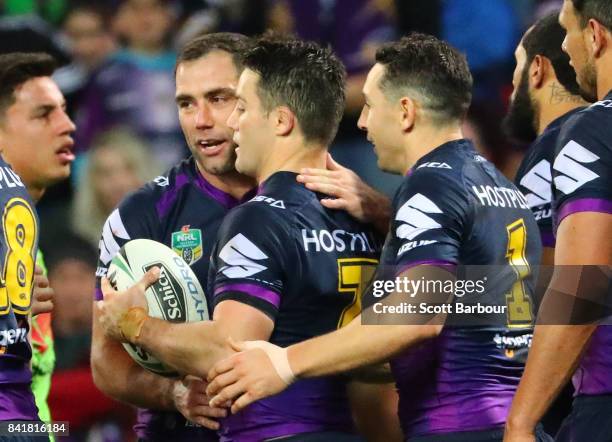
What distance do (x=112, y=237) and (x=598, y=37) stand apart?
2140 mm

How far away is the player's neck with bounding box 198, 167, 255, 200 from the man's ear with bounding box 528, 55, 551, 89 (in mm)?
1406

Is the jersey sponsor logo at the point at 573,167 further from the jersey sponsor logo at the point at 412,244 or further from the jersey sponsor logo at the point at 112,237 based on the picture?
the jersey sponsor logo at the point at 112,237

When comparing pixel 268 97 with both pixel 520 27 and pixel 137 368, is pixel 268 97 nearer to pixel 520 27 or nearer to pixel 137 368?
pixel 137 368

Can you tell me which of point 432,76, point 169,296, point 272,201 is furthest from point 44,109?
point 432,76

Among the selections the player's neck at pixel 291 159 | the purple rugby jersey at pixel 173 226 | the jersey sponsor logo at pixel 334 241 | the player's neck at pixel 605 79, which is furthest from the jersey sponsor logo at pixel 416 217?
the purple rugby jersey at pixel 173 226

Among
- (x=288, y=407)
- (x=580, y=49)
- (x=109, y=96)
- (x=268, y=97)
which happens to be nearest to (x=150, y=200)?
→ (x=268, y=97)

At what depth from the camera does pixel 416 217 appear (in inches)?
147

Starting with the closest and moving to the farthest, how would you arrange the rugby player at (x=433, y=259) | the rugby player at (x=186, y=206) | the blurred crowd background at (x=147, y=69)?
the rugby player at (x=433, y=259) < the rugby player at (x=186, y=206) < the blurred crowd background at (x=147, y=69)

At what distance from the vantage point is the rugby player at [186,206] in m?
4.54

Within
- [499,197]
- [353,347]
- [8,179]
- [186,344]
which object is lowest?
[353,347]

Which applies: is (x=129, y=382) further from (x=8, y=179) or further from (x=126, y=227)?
(x=8, y=179)

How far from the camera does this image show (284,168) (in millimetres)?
4148

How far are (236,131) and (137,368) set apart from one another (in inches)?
40.8

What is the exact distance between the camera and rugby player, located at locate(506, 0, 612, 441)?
331 centimetres
